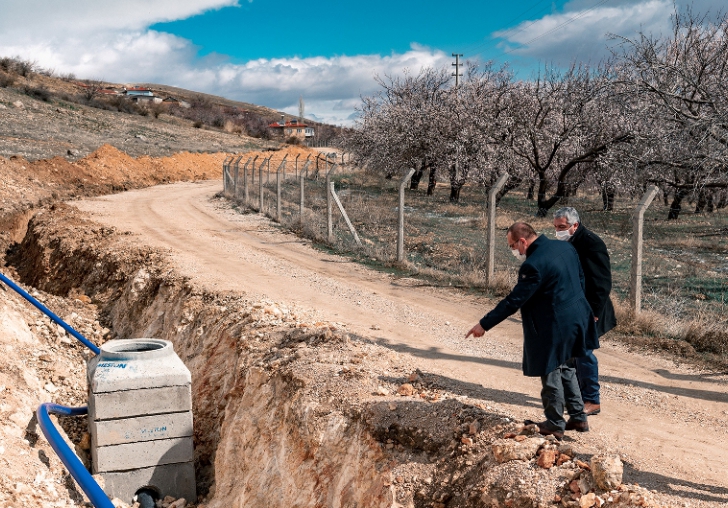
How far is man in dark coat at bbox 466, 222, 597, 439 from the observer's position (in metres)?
4.28

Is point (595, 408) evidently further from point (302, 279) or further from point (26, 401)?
point (302, 279)

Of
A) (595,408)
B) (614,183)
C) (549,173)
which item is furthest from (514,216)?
(595,408)

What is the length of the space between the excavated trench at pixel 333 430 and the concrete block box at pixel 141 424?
16.0 inches

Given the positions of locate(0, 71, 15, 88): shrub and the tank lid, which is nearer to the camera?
the tank lid

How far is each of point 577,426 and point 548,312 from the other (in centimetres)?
107

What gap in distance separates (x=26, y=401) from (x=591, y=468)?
18.9ft

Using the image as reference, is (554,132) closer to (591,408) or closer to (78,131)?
(591,408)

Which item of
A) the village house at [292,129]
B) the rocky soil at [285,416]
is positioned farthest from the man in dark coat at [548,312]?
the village house at [292,129]

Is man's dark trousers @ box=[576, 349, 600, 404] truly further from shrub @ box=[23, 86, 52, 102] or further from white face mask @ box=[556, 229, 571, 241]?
shrub @ box=[23, 86, 52, 102]

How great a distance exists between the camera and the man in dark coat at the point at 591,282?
5.11m

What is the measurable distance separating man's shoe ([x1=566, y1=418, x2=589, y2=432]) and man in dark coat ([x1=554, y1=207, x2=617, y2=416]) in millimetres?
330

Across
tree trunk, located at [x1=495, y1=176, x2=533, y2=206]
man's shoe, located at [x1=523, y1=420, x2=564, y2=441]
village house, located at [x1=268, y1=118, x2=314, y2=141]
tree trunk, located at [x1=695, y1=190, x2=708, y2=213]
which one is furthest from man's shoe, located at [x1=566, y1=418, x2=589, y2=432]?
village house, located at [x1=268, y1=118, x2=314, y2=141]

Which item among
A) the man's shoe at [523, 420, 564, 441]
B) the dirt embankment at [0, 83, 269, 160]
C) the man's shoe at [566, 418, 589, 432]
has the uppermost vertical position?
the dirt embankment at [0, 83, 269, 160]

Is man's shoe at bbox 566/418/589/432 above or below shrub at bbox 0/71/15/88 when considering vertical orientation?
below
